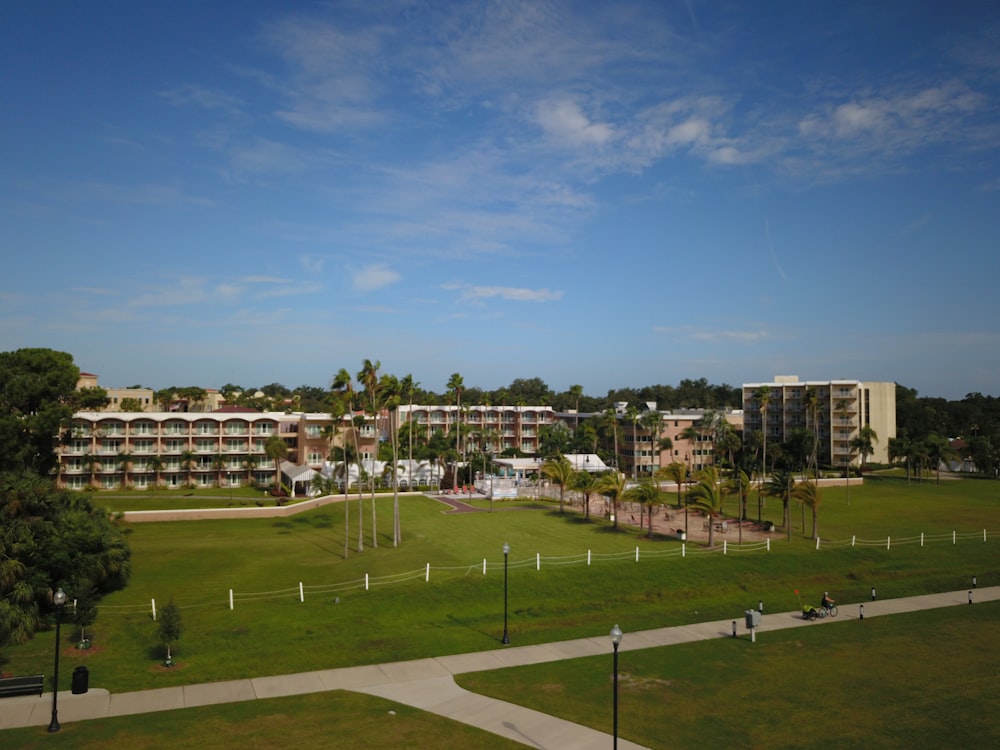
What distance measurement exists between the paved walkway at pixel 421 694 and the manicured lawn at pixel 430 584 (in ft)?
3.58

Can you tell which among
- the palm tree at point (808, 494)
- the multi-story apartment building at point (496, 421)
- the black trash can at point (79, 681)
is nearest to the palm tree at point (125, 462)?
the multi-story apartment building at point (496, 421)

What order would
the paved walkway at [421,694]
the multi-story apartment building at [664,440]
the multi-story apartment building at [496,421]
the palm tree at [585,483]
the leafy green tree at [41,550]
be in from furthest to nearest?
the multi-story apartment building at [496,421]
the multi-story apartment building at [664,440]
the palm tree at [585,483]
the leafy green tree at [41,550]
the paved walkway at [421,694]

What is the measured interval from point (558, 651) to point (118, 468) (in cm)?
7494

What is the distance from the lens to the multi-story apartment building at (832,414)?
377ft

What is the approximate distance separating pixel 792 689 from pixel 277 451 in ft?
236

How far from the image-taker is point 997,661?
97.8ft

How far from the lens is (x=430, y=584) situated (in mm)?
38906

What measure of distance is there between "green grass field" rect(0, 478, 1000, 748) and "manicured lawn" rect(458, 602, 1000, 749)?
187 inches

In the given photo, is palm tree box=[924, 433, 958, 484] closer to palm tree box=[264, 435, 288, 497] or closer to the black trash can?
palm tree box=[264, 435, 288, 497]

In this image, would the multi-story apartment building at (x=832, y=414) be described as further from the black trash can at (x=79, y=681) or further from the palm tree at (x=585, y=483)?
the black trash can at (x=79, y=681)

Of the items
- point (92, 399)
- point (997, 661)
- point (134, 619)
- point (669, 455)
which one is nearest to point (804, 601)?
point (997, 661)

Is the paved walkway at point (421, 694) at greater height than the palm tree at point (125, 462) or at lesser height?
lesser

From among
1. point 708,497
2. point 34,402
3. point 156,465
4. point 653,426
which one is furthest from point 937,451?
point 34,402

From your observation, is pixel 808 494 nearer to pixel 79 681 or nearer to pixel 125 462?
pixel 79 681
